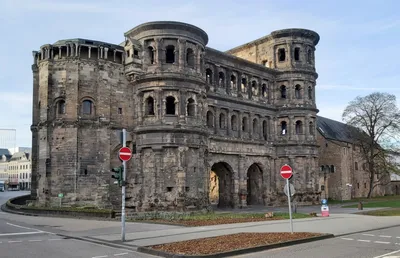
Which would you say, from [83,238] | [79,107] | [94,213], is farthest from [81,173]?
[83,238]

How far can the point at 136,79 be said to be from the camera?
1422 inches

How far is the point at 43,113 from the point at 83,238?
804 inches

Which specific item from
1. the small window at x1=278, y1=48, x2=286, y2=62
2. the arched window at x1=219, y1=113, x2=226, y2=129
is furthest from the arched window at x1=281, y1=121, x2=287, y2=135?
the arched window at x1=219, y1=113, x2=226, y2=129

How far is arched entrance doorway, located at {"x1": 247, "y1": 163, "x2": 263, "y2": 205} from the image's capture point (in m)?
46.9

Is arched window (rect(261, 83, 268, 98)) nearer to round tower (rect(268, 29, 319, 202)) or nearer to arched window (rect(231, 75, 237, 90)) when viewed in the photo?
round tower (rect(268, 29, 319, 202))

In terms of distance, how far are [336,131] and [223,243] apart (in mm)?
61256

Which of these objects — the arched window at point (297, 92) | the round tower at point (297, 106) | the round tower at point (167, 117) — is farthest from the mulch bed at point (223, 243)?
the arched window at point (297, 92)

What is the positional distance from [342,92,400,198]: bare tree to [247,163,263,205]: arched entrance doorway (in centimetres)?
2256

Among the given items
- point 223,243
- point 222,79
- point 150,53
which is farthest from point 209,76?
point 223,243

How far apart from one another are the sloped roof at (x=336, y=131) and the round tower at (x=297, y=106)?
1657 cm

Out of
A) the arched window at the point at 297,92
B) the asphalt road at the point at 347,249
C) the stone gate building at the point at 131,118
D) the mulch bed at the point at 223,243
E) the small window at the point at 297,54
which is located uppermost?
the small window at the point at 297,54

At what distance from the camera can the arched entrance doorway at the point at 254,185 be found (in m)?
46.9

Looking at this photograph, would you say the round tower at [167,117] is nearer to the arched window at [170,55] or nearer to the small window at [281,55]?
the arched window at [170,55]

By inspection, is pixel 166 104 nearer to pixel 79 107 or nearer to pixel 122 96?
pixel 122 96
